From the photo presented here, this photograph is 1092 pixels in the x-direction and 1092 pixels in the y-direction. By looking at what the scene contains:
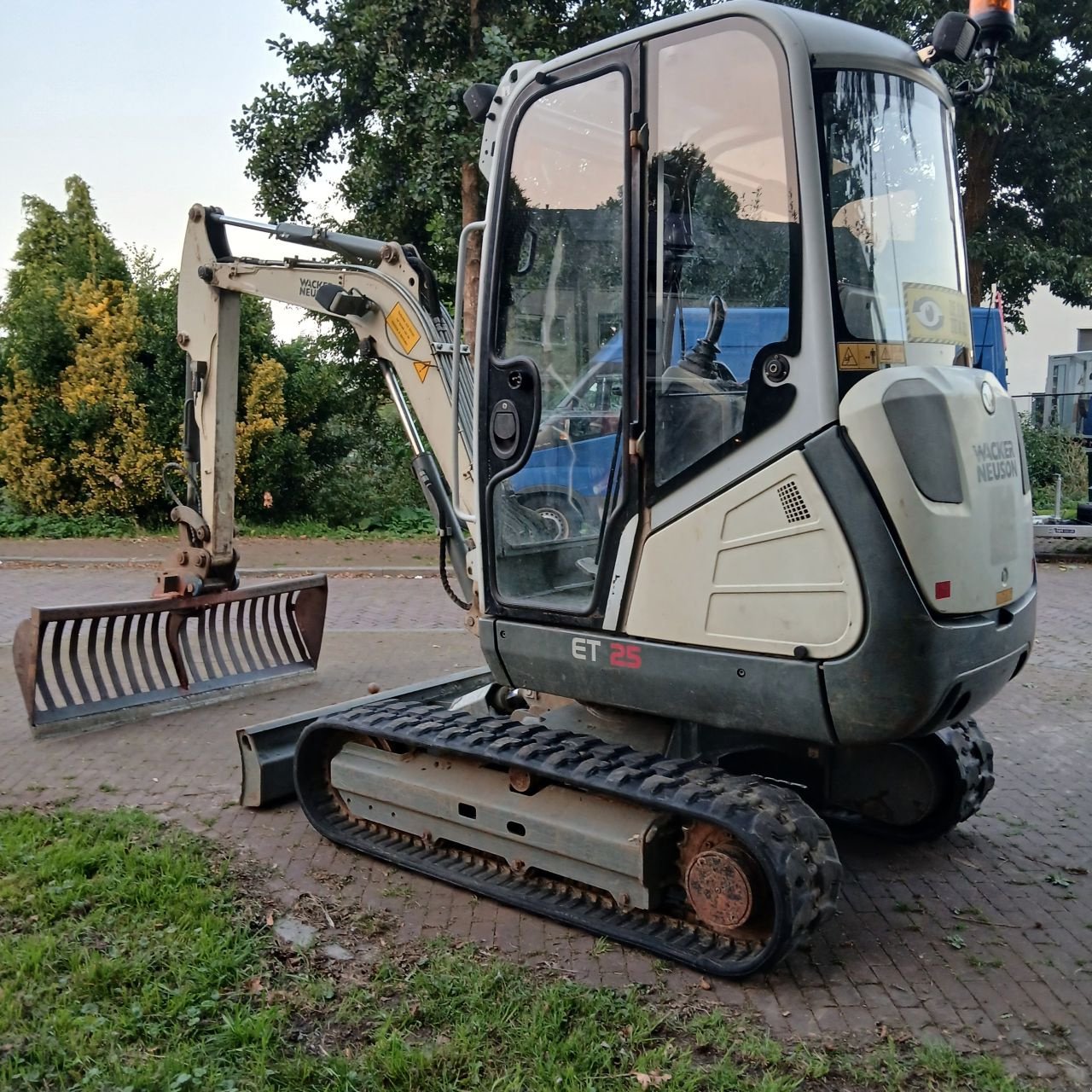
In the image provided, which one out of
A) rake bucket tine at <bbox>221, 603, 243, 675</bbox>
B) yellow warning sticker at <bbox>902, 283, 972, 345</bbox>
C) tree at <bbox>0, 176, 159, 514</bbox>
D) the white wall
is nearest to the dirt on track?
tree at <bbox>0, 176, 159, 514</bbox>

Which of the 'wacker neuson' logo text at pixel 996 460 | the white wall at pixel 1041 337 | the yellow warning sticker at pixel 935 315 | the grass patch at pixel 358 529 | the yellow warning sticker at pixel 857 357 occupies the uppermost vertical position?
the white wall at pixel 1041 337

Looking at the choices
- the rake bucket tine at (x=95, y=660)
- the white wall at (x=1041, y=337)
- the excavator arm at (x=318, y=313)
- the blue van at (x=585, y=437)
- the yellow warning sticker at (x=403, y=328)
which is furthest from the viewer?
the white wall at (x=1041, y=337)

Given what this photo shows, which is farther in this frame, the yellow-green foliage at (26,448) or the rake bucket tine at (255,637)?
the yellow-green foliage at (26,448)

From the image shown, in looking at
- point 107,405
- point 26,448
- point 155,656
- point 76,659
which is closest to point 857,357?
point 76,659

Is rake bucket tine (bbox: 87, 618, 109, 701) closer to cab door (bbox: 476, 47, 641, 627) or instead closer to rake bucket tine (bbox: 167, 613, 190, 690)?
rake bucket tine (bbox: 167, 613, 190, 690)

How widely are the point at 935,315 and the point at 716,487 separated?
92cm

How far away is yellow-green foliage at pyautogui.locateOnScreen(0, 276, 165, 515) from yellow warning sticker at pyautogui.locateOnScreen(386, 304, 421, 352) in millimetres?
10118

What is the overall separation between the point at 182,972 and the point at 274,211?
12365 mm

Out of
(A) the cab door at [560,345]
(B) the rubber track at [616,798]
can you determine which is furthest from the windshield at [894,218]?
(B) the rubber track at [616,798]

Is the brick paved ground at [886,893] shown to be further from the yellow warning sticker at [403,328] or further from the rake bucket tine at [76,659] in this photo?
the yellow warning sticker at [403,328]

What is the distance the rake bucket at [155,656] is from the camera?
608 centimetres

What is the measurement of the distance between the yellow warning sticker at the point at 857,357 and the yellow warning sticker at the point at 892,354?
24 mm

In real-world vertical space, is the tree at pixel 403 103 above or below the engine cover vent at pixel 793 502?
above

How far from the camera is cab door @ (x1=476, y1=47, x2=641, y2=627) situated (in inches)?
150
